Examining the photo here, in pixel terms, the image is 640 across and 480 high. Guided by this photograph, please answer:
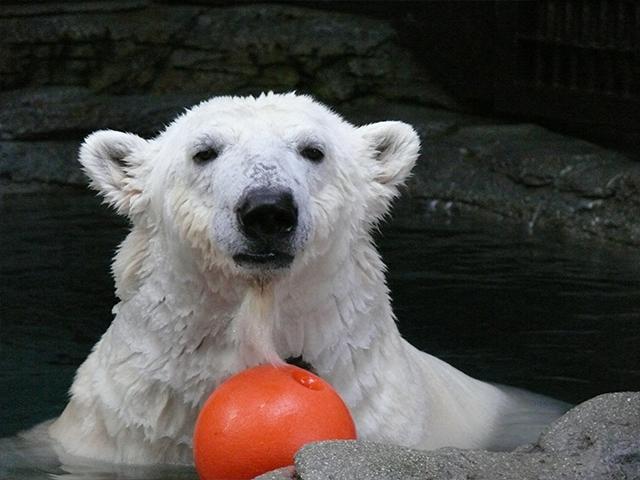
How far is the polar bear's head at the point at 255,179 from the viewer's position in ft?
11.4

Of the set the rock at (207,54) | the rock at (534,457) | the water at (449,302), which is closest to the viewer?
the rock at (534,457)

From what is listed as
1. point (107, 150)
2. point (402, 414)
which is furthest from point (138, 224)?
point (402, 414)

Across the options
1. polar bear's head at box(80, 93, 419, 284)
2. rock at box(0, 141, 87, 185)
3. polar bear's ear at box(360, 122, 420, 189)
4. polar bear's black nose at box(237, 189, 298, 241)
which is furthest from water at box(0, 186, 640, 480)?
polar bear's black nose at box(237, 189, 298, 241)

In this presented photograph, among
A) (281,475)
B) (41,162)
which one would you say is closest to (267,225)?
(281,475)

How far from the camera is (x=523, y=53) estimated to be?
9438 millimetres

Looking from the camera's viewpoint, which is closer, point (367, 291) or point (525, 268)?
point (367, 291)

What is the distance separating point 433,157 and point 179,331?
520cm

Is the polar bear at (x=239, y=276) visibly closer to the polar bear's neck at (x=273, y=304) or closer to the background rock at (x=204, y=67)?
the polar bear's neck at (x=273, y=304)

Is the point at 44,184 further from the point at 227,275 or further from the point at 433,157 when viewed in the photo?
the point at 227,275

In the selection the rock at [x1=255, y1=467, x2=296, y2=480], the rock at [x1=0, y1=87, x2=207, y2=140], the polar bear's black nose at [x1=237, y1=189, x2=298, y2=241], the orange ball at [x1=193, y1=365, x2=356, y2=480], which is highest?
the polar bear's black nose at [x1=237, y1=189, x2=298, y2=241]

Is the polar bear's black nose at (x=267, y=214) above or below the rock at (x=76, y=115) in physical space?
above

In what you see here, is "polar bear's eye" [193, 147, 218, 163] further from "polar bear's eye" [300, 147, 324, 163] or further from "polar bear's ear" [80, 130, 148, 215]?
"polar bear's ear" [80, 130, 148, 215]

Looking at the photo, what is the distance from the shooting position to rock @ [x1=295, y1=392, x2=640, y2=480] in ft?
9.82

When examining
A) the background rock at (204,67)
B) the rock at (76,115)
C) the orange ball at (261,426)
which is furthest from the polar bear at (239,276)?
the rock at (76,115)
